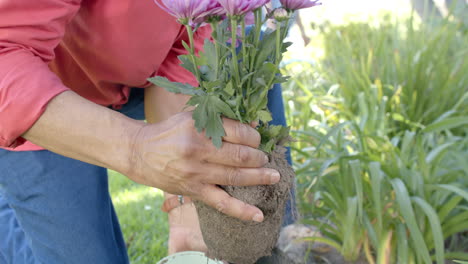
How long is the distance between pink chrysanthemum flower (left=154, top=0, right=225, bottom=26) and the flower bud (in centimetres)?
11

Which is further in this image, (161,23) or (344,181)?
(344,181)

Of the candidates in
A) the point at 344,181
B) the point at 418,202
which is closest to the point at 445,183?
the point at 418,202

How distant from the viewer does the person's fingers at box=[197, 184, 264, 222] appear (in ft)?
3.43

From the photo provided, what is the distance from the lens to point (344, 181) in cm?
175

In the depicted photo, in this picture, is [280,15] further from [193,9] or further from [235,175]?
[235,175]

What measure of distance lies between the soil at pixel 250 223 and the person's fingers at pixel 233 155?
0.10 m

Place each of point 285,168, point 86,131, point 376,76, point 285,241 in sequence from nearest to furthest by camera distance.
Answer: point 86,131, point 285,168, point 285,241, point 376,76

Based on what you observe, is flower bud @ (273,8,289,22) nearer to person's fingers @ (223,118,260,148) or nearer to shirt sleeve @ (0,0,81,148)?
person's fingers @ (223,118,260,148)

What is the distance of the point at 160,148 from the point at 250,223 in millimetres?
319

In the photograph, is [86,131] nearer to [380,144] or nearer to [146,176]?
[146,176]

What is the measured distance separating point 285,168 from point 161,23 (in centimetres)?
62

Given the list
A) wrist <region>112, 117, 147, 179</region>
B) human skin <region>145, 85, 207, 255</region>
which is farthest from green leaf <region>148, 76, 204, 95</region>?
human skin <region>145, 85, 207, 255</region>

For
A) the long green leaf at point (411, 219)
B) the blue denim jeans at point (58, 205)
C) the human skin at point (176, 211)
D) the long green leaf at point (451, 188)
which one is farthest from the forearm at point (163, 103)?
the long green leaf at point (451, 188)

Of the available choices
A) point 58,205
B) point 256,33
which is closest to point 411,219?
point 256,33
